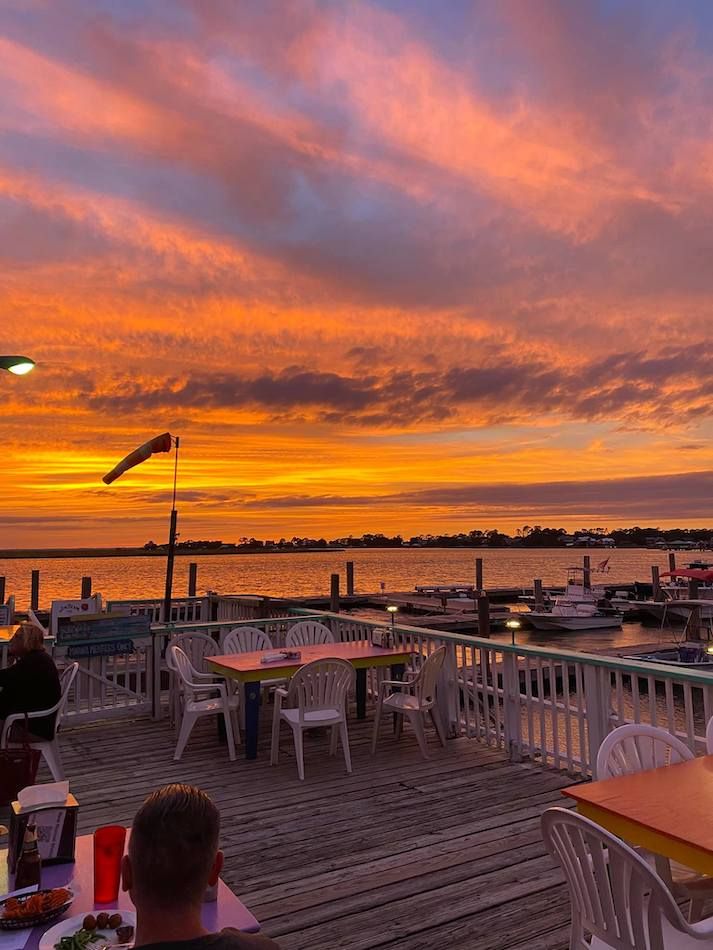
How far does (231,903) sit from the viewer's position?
1647 mm

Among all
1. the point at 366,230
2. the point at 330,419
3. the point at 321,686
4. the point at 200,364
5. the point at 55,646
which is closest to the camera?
the point at 321,686

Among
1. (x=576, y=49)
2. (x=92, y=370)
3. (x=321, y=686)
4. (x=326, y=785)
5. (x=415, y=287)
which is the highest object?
(x=576, y=49)

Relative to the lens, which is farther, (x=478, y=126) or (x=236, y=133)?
(x=478, y=126)

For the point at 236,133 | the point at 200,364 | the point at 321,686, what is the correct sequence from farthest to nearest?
1. the point at 200,364
2. the point at 236,133
3. the point at 321,686

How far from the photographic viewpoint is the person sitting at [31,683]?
4582mm

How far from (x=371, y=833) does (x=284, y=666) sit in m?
1.99

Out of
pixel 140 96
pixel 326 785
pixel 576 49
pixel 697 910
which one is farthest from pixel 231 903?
pixel 576 49

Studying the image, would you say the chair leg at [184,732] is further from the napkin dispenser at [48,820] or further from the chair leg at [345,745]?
the napkin dispenser at [48,820]

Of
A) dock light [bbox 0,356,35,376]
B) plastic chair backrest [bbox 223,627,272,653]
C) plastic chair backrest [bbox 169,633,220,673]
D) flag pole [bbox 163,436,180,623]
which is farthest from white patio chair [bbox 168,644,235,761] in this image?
flag pole [bbox 163,436,180,623]

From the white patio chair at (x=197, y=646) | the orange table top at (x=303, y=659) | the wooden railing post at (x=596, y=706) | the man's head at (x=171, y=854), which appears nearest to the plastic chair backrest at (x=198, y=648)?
the white patio chair at (x=197, y=646)

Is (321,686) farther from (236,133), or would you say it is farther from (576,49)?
(576,49)

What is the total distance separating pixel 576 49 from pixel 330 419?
10.7 metres

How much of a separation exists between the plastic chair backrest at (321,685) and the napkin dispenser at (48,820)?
11.4ft

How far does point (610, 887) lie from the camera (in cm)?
191
